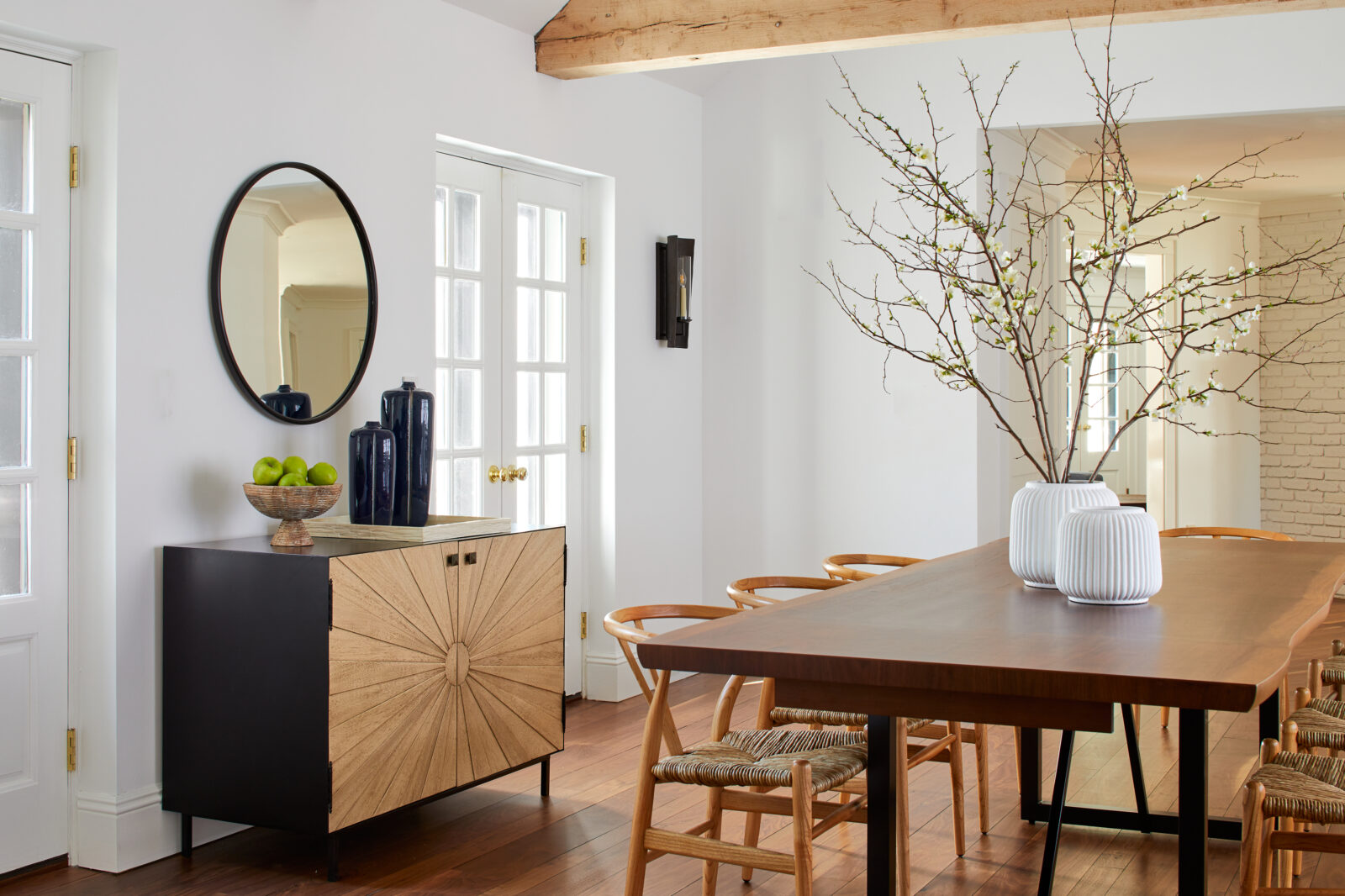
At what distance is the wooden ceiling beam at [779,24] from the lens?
4.09 metres

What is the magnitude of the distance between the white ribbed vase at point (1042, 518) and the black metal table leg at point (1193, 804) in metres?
0.70

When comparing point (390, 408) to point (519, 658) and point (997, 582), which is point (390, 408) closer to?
point (519, 658)

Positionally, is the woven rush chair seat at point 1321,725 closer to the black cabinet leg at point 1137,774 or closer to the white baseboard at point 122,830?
the black cabinet leg at point 1137,774

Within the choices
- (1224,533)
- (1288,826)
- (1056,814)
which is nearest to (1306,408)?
(1224,533)

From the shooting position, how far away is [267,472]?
11.5 ft

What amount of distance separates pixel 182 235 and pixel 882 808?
259 cm

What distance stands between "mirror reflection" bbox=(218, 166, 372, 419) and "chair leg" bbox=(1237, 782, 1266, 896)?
9.41 feet

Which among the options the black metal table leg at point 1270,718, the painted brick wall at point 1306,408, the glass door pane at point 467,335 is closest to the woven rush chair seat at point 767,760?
the black metal table leg at point 1270,718

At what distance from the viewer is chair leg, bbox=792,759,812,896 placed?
2355 millimetres

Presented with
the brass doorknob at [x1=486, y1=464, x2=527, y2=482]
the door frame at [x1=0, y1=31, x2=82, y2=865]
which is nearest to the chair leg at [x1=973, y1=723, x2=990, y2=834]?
the brass doorknob at [x1=486, y1=464, x2=527, y2=482]

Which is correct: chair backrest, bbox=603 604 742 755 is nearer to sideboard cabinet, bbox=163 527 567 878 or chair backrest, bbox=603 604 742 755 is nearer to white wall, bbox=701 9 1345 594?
sideboard cabinet, bbox=163 527 567 878

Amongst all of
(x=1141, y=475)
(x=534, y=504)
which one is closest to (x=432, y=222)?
(x=534, y=504)

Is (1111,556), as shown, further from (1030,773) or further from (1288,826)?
(1030,773)

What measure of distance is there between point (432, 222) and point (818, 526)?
249 cm
